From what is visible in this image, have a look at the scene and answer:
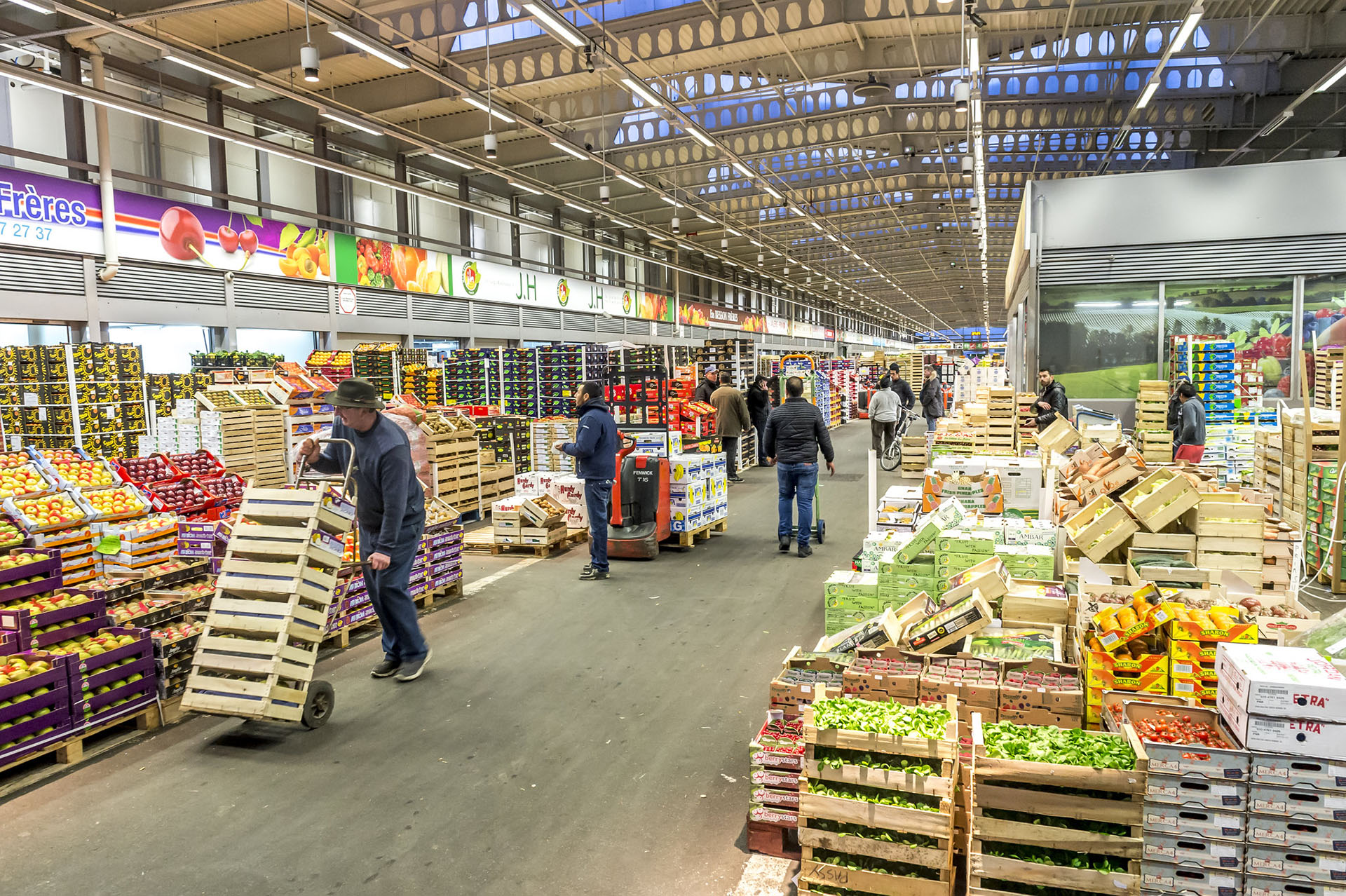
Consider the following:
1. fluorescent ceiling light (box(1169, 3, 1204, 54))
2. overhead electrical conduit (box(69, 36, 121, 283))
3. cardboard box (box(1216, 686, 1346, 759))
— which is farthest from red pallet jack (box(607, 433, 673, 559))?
overhead electrical conduit (box(69, 36, 121, 283))

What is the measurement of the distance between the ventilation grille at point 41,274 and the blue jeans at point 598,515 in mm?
10265

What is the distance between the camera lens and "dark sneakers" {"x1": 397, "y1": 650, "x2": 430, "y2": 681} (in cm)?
573

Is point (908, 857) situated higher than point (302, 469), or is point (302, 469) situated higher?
point (302, 469)

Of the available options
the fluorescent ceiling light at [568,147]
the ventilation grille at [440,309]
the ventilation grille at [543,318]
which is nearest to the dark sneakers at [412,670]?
the fluorescent ceiling light at [568,147]

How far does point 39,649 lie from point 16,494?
174 centimetres

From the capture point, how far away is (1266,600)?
4.66m

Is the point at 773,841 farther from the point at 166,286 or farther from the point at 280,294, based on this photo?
the point at 280,294

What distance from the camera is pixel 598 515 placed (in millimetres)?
8633

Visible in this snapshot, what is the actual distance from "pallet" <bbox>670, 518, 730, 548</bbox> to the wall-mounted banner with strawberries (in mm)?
10748

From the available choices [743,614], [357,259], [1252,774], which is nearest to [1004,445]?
[743,614]

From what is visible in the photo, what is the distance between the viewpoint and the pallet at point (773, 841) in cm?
360

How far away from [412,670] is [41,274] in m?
11.6

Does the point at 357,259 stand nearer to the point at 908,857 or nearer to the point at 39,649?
the point at 39,649

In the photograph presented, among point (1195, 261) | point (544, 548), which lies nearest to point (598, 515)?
point (544, 548)
